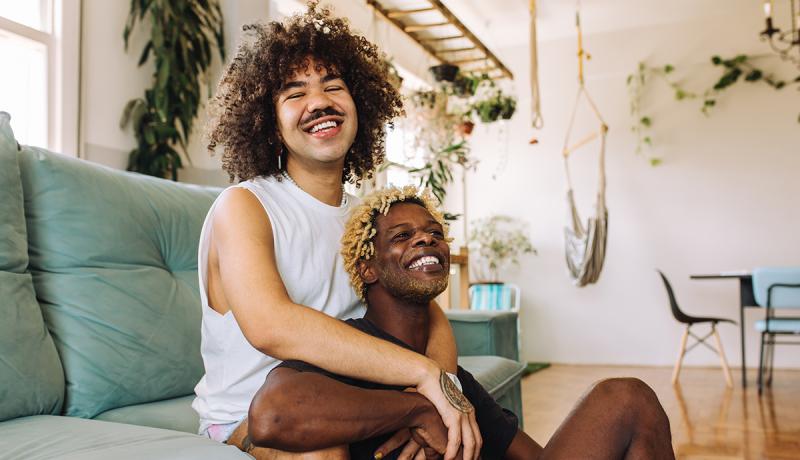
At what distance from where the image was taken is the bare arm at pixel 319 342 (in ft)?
3.43

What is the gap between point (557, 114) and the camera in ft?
21.0

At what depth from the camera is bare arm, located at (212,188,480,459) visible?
1046mm

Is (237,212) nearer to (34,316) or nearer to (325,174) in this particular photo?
(325,174)

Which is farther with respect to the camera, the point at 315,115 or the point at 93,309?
the point at 93,309

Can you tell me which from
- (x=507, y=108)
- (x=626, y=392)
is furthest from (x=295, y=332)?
(x=507, y=108)

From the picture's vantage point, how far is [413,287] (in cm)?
116

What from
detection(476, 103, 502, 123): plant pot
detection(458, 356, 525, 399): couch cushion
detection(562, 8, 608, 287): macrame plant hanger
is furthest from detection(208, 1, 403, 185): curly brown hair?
detection(562, 8, 608, 287): macrame plant hanger

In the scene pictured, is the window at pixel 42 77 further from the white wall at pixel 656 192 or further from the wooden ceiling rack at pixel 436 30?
the white wall at pixel 656 192

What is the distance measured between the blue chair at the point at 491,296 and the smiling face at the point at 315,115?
451 centimetres

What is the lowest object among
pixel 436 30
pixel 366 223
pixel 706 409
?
pixel 706 409

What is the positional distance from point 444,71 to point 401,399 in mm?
4145

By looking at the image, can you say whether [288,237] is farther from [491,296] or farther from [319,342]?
[491,296]

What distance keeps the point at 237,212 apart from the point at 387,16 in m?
3.26

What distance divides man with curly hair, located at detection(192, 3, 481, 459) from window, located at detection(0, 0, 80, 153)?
1518mm
